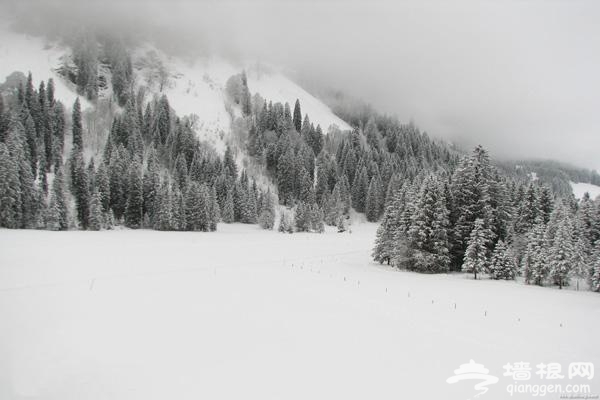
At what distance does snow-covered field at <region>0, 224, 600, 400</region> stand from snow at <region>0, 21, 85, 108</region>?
114m

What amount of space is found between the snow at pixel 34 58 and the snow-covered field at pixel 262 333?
114393 millimetres

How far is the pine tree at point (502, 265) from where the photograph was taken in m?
33.2

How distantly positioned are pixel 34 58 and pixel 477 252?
164677mm

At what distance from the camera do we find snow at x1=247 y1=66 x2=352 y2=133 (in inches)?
6929

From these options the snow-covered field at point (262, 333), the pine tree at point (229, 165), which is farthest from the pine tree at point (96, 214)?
the pine tree at point (229, 165)

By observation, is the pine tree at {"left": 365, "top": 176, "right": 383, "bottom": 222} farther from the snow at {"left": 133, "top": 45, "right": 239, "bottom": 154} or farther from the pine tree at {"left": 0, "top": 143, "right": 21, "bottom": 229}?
the pine tree at {"left": 0, "top": 143, "right": 21, "bottom": 229}

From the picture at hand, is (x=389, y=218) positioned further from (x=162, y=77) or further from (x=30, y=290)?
(x=162, y=77)

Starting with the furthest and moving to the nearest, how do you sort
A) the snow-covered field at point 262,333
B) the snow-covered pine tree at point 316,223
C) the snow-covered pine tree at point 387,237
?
the snow-covered pine tree at point 316,223
the snow-covered pine tree at point 387,237
the snow-covered field at point 262,333

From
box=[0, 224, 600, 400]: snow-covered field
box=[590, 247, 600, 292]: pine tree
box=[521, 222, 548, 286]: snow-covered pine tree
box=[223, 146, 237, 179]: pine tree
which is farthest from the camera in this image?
box=[223, 146, 237, 179]: pine tree

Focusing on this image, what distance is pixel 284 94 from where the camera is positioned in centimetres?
18550

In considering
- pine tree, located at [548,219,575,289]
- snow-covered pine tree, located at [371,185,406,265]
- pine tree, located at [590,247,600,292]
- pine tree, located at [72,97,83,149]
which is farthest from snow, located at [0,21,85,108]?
pine tree, located at [590,247,600,292]

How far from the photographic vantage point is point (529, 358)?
501 inches

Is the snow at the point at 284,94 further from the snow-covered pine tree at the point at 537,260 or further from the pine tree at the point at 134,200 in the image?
the snow-covered pine tree at the point at 537,260

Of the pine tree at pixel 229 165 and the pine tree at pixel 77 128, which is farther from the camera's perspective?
the pine tree at pixel 229 165
